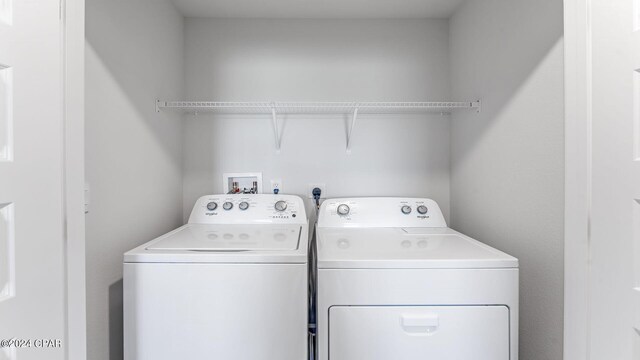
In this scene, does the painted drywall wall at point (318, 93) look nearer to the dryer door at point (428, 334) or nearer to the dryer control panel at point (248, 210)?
the dryer control panel at point (248, 210)

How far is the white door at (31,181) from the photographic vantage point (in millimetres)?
687

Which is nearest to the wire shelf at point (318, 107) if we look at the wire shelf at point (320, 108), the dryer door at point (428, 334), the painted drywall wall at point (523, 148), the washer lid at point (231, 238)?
the wire shelf at point (320, 108)

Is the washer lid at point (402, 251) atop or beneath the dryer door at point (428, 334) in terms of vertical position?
atop

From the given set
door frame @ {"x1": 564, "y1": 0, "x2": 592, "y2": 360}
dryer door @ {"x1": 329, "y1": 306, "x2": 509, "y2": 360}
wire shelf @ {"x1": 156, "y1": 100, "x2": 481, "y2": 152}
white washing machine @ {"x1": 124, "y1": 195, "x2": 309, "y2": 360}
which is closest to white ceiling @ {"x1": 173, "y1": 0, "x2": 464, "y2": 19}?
wire shelf @ {"x1": 156, "y1": 100, "x2": 481, "y2": 152}

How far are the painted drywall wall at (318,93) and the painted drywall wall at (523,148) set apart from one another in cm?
33

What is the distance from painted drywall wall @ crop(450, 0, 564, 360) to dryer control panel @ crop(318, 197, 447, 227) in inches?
10.0

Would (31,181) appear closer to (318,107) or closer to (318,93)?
(318,107)

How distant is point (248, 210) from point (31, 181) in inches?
43.7

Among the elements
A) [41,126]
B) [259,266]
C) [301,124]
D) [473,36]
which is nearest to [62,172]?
[41,126]

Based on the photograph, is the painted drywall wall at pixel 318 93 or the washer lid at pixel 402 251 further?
the painted drywall wall at pixel 318 93

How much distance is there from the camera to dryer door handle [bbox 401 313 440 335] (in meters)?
1.11

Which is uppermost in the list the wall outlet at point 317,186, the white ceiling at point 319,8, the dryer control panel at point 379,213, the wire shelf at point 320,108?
the white ceiling at point 319,8

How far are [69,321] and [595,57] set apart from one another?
66.6 inches

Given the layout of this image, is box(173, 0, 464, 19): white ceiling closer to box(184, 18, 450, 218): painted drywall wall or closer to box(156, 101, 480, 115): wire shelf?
box(184, 18, 450, 218): painted drywall wall
